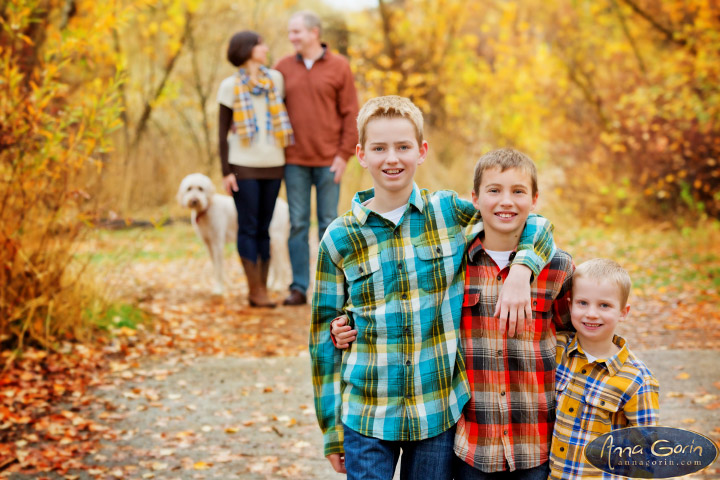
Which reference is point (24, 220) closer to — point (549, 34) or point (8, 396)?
point (8, 396)

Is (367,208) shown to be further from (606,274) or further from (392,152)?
(606,274)

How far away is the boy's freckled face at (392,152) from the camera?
2.04 m

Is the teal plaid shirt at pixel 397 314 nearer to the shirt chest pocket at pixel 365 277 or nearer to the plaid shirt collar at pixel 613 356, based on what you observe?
the shirt chest pocket at pixel 365 277

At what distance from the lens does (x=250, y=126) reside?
5.75m

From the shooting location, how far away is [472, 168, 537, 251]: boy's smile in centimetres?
196

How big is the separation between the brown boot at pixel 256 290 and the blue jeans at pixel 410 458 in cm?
432

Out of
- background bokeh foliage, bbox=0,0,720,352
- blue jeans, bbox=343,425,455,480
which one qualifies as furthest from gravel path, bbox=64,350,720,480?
blue jeans, bbox=343,425,455,480

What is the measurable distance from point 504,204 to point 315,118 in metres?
4.13

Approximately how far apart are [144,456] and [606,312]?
2.55 m

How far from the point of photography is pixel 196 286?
25.5ft

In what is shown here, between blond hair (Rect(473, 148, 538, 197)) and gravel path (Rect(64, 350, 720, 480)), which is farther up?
blond hair (Rect(473, 148, 538, 197))

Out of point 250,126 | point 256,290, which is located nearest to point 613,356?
point 250,126

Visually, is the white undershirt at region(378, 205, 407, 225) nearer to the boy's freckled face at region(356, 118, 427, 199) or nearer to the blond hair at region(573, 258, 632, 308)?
the boy's freckled face at region(356, 118, 427, 199)

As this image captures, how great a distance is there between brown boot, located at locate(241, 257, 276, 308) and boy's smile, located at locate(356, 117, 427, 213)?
423 centimetres
